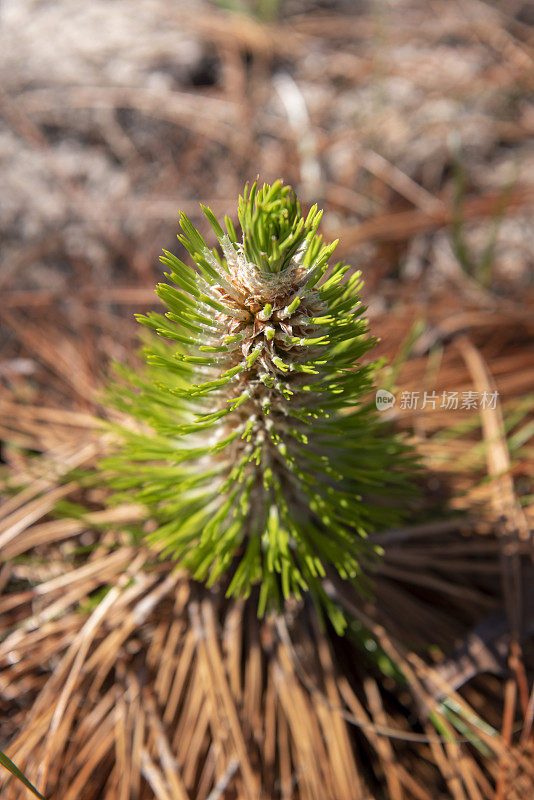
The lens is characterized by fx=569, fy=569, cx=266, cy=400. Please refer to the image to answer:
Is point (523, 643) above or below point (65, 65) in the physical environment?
below

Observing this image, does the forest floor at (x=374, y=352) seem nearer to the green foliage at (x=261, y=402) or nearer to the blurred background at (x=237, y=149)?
the blurred background at (x=237, y=149)

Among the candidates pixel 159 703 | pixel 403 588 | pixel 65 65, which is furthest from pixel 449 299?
pixel 65 65

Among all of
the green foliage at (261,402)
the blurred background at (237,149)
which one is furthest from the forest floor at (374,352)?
the green foliage at (261,402)

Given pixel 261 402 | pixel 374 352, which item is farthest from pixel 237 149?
pixel 261 402

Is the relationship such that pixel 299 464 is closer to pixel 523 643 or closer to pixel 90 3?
pixel 523 643

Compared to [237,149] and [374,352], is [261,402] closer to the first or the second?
[374,352]

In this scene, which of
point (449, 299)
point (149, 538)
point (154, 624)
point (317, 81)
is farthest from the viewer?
point (317, 81)
